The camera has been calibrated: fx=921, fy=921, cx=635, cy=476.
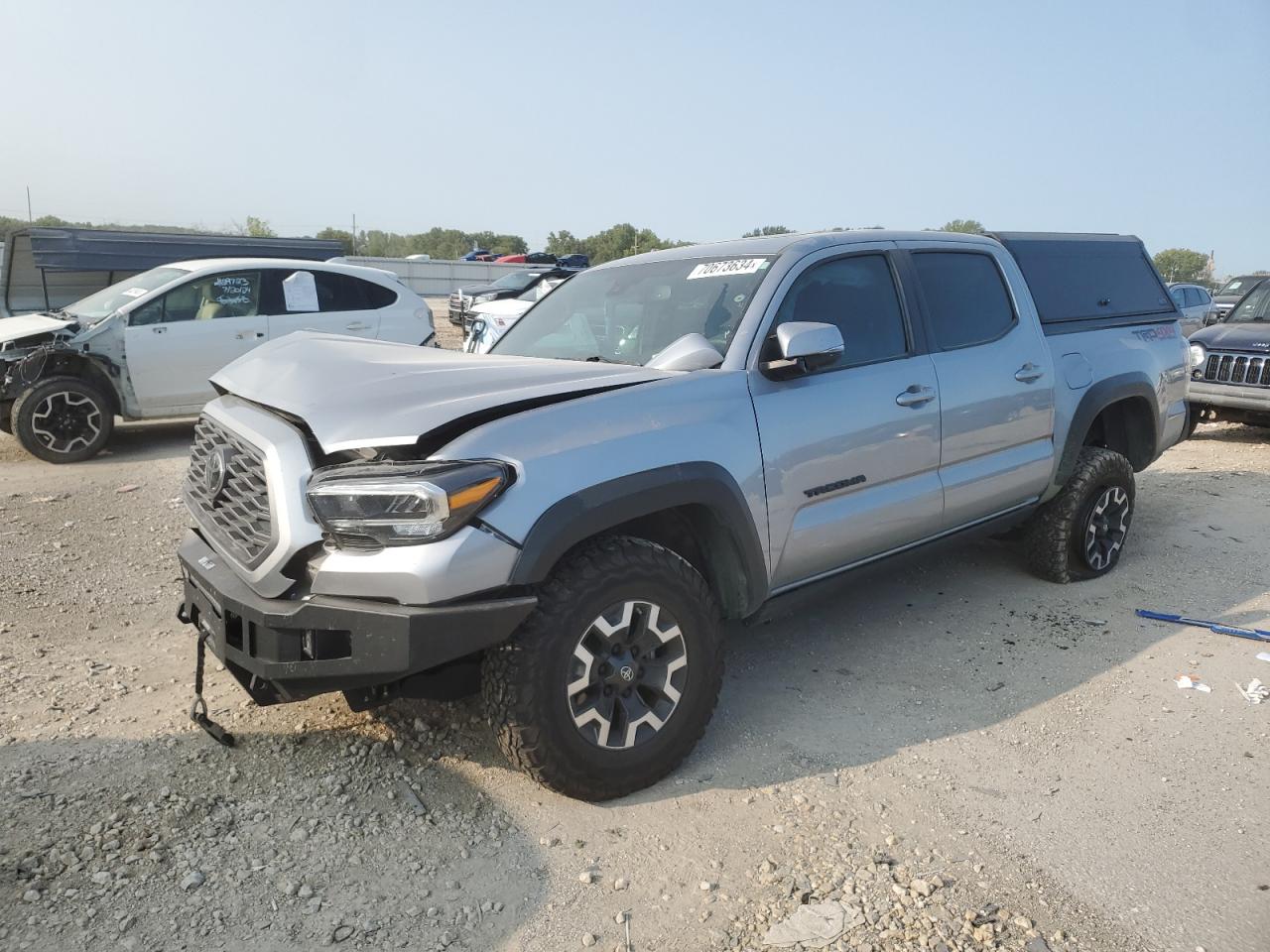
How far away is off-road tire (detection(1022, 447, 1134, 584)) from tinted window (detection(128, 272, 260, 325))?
7.13 m

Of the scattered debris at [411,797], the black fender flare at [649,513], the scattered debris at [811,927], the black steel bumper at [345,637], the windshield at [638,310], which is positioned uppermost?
the windshield at [638,310]

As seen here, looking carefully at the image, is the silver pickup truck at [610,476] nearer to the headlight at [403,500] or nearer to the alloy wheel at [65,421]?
the headlight at [403,500]

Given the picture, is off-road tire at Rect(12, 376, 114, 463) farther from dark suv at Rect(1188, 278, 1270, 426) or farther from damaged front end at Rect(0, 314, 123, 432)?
dark suv at Rect(1188, 278, 1270, 426)

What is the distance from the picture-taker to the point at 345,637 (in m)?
2.64

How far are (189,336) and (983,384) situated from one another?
7041mm

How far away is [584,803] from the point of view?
118 inches

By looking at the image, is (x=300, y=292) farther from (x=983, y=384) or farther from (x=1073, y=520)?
(x=1073, y=520)

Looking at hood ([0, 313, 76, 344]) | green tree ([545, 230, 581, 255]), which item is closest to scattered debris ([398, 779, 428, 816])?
hood ([0, 313, 76, 344])

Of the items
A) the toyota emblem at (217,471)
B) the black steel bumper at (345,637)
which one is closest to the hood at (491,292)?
the toyota emblem at (217,471)

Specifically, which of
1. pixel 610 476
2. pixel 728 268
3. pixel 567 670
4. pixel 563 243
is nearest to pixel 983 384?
pixel 728 268

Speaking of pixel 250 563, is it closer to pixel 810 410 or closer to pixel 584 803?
pixel 584 803

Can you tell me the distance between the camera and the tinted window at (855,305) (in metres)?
3.72

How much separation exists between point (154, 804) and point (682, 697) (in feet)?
5.59

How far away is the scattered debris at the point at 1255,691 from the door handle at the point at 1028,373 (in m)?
1.61
